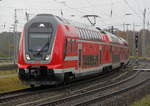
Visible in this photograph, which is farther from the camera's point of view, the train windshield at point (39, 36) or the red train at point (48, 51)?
the train windshield at point (39, 36)

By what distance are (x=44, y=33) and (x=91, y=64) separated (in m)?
6.33

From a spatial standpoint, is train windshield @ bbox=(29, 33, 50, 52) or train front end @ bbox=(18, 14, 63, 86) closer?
train front end @ bbox=(18, 14, 63, 86)

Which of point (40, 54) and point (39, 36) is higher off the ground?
point (39, 36)

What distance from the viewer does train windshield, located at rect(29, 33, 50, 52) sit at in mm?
16745

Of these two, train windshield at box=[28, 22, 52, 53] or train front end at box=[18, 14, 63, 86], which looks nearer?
train front end at box=[18, 14, 63, 86]

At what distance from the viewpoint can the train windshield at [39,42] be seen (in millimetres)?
16745

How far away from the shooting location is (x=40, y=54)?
1669cm

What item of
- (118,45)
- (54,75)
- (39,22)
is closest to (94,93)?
(54,75)

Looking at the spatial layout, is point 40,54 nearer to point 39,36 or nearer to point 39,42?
point 39,42

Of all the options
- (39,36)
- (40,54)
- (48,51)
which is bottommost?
(40,54)

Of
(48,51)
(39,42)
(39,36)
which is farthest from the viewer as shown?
(39,36)

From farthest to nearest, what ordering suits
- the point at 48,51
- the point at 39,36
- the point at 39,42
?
the point at 39,36, the point at 39,42, the point at 48,51

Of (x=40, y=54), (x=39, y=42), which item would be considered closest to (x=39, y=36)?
(x=39, y=42)

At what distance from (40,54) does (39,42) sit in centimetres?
62
